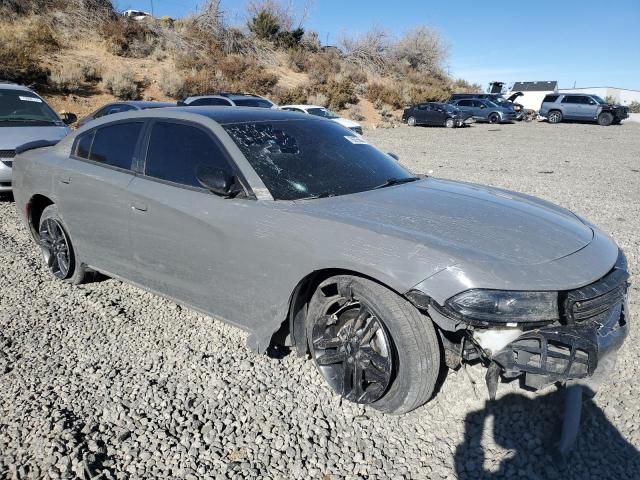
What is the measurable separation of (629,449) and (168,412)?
232cm

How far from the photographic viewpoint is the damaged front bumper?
226cm

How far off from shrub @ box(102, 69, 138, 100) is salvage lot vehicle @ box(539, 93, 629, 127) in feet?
78.3

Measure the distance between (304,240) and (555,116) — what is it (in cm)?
3255

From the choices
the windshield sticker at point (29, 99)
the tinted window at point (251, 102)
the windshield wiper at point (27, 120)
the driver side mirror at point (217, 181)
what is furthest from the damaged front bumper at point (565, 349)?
the tinted window at point (251, 102)

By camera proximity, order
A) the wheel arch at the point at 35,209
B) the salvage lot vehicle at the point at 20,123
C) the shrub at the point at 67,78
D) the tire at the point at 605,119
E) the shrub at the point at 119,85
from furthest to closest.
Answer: the tire at the point at 605,119 < the shrub at the point at 119,85 < the shrub at the point at 67,78 < the salvage lot vehicle at the point at 20,123 < the wheel arch at the point at 35,209

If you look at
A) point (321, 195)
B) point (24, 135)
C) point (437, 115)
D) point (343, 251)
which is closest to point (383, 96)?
point (437, 115)

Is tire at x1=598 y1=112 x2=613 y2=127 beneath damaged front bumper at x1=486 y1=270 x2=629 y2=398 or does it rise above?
above

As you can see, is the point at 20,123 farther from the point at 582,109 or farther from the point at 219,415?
the point at 582,109

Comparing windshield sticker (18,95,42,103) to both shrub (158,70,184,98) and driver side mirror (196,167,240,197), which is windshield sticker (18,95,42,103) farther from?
shrub (158,70,184,98)

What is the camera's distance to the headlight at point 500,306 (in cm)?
224

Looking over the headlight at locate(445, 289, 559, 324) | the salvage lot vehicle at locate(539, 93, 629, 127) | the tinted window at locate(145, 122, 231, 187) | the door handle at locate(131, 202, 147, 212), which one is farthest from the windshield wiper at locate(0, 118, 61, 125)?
the salvage lot vehicle at locate(539, 93, 629, 127)

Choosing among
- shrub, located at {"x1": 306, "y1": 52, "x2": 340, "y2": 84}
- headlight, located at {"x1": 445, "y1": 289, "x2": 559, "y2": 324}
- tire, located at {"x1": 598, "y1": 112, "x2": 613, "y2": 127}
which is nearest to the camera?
headlight, located at {"x1": 445, "y1": 289, "x2": 559, "y2": 324}

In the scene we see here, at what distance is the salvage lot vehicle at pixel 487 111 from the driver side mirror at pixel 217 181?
1173 inches

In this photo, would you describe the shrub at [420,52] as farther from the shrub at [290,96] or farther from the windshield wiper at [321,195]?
the windshield wiper at [321,195]
